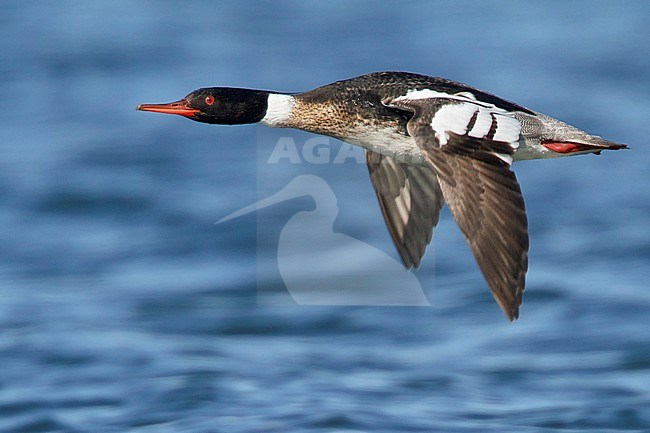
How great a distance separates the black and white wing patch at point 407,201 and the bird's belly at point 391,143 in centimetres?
71

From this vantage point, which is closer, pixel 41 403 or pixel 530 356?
pixel 41 403

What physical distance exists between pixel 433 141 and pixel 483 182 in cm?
37

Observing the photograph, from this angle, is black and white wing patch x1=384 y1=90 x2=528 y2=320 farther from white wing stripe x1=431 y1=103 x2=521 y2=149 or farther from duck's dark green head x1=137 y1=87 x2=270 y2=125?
duck's dark green head x1=137 y1=87 x2=270 y2=125

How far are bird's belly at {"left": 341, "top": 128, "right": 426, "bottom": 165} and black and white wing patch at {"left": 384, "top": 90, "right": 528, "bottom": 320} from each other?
445mm

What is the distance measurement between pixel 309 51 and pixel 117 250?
4.45 meters

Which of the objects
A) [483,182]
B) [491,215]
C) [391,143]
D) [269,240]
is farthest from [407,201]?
[269,240]

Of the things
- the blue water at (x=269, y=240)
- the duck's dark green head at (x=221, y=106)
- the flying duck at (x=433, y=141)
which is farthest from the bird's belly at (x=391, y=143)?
the blue water at (x=269, y=240)

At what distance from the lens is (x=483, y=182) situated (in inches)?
341

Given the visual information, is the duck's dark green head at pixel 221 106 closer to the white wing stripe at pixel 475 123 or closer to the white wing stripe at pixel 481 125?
the white wing stripe at pixel 475 123

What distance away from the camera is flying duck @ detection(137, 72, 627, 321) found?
336 inches

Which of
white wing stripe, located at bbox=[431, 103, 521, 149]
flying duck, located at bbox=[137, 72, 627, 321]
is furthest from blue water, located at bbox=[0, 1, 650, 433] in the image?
white wing stripe, located at bbox=[431, 103, 521, 149]

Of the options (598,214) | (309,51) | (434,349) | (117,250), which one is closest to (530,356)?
(434,349)

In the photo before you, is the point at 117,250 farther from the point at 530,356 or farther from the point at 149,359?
the point at 530,356

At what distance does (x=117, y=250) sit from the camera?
49.2 feet
